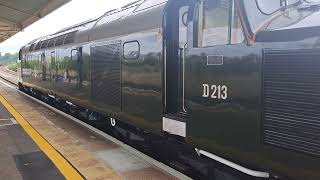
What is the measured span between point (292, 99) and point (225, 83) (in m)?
0.91

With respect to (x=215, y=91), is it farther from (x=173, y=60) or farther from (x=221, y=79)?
(x=173, y=60)

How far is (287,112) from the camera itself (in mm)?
4074

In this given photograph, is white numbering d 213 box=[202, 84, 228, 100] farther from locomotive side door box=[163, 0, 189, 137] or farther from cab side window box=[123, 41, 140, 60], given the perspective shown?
cab side window box=[123, 41, 140, 60]

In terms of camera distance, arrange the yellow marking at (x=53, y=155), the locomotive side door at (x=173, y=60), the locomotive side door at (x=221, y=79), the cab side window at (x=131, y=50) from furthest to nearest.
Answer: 1. the cab side window at (x=131, y=50)
2. the yellow marking at (x=53, y=155)
3. the locomotive side door at (x=173, y=60)
4. the locomotive side door at (x=221, y=79)

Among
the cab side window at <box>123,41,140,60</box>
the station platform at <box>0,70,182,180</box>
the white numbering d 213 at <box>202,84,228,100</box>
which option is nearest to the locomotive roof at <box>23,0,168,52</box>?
the cab side window at <box>123,41,140,60</box>

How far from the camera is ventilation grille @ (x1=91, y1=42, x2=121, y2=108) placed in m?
8.48

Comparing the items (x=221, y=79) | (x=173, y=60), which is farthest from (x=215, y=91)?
(x=173, y=60)

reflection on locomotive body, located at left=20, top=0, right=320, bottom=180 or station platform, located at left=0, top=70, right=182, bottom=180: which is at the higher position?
reflection on locomotive body, located at left=20, top=0, right=320, bottom=180

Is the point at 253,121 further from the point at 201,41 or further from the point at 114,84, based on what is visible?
the point at 114,84

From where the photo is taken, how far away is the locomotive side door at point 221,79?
14.5ft

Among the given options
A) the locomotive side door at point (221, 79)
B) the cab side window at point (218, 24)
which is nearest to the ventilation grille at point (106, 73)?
the locomotive side door at point (221, 79)

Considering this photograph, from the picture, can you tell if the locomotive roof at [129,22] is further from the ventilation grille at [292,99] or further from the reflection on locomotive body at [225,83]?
the ventilation grille at [292,99]

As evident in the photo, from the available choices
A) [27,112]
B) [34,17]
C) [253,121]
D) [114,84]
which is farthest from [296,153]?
[34,17]

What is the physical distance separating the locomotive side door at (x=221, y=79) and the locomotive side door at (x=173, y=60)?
69 centimetres
